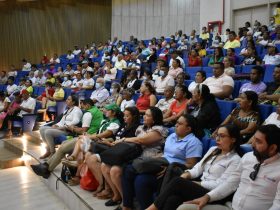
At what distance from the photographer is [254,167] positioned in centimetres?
185

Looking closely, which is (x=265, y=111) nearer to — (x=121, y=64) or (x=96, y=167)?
(x=96, y=167)

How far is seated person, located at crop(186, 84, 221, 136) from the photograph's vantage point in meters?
3.11

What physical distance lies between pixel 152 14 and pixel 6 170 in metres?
10.1

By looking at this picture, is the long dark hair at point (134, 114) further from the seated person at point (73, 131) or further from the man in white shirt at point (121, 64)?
the man in white shirt at point (121, 64)

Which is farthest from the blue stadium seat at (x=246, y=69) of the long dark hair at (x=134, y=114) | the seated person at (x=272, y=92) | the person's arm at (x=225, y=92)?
the long dark hair at (x=134, y=114)

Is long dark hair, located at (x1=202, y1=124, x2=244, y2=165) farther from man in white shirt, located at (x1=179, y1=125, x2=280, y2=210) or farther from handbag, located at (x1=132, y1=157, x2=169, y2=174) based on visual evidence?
handbag, located at (x1=132, y1=157, x2=169, y2=174)

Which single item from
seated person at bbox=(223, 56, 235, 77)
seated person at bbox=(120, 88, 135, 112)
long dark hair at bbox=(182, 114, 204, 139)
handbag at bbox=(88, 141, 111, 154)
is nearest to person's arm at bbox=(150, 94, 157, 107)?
seated person at bbox=(120, 88, 135, 112)

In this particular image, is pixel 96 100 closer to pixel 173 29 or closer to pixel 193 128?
pixel 193 128

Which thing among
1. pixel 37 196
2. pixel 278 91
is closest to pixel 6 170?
pixel 37 196

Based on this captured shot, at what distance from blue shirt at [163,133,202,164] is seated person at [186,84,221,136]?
535mm

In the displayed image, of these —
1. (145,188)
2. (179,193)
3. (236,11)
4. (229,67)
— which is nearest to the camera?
(179,193)

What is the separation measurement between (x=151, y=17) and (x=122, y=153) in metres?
11.4

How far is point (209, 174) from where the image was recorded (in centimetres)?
220

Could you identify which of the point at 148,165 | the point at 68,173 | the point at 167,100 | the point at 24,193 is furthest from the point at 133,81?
the point at 148,165
